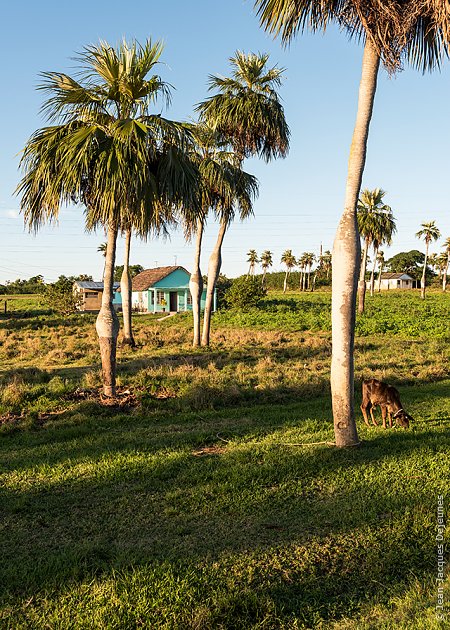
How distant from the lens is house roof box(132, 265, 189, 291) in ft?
196

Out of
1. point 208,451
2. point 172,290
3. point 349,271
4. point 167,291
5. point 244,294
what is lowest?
point 208,451

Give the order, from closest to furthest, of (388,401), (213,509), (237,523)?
(237,523)
(213,509)
(388,401)

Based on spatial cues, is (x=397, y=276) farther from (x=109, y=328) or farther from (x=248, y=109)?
(x=109, y=328)

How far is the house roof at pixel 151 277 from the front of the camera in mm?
59759

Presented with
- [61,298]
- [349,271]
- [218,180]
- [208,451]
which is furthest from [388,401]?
[61,298]

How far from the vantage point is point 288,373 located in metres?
16.4

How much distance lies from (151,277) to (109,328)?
5011 cm

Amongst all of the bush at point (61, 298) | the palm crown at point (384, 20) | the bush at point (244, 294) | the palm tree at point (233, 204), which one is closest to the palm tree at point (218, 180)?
the palm tree at point (233, 204)

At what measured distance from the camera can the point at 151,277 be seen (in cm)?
6284

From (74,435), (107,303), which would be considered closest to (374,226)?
(107,303)

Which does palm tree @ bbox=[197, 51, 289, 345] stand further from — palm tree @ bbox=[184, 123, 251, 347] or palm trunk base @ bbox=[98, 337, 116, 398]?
palm trunk base @ bbox=[98, 337, 116, 398]

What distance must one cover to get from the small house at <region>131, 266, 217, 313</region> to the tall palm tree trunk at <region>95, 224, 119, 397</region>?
148ft

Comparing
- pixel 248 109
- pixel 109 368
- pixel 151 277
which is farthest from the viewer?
pixel 151 277

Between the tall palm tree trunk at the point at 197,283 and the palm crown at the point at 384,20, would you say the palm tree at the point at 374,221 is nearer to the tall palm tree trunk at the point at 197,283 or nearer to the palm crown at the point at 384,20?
the tall palm tree trunk at the point at 197,283
